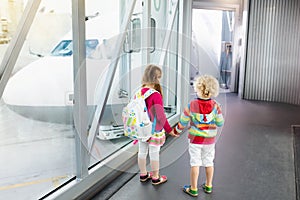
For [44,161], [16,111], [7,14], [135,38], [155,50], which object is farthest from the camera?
[155,50]

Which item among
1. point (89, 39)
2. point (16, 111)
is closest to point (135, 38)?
point (89, 39)

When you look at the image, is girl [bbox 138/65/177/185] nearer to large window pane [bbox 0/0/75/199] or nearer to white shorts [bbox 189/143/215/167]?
white shorts [bbox 189/143/215/167]

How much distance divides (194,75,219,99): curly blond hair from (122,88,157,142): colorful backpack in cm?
38

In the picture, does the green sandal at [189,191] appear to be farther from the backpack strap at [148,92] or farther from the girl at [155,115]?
the backpack strap at [148,92]

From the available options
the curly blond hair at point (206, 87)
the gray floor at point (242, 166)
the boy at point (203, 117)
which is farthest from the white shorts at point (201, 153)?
the curly blond hair at point (206, 87)

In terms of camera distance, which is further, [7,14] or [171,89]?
[171,89]

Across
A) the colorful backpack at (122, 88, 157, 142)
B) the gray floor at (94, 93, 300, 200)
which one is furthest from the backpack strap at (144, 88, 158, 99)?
the gray floor at (94, 93, 300, 200)

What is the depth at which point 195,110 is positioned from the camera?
2.49 metres

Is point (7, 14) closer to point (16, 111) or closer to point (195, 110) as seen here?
point (16, 111)

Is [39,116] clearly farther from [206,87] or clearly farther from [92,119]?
[206,87]

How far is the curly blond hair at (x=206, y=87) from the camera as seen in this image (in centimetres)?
247

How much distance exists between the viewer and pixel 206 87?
8.09ft

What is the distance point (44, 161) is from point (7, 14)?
1.26 m

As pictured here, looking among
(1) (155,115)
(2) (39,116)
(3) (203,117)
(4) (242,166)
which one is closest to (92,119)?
(2) (39,116)
